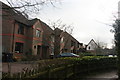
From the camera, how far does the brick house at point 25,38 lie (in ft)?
87.3

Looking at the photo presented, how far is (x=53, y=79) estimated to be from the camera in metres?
8.95

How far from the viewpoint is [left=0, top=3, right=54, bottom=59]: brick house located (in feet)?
87.3

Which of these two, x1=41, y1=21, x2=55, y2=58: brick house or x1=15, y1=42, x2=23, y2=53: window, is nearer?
x1=15, y1=42, x2=23, y2=53: window

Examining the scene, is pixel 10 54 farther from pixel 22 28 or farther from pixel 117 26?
pixel 117 26

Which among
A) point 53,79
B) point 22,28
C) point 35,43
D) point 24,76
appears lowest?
point 53,79

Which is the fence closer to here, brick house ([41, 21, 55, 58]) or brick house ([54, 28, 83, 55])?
brick house ([54, 28, 83, 55])

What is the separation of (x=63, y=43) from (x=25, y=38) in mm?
16643

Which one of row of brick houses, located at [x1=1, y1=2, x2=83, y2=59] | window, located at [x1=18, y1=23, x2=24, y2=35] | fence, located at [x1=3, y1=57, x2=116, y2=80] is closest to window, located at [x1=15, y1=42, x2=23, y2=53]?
row of brick houses, located at [x1=1, y1=2, x2=83, y2=59]

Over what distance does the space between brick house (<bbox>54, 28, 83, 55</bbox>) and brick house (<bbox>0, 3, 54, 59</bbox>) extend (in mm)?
1911

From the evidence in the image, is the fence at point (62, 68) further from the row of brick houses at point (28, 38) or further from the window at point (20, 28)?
the window at point (20, 28)

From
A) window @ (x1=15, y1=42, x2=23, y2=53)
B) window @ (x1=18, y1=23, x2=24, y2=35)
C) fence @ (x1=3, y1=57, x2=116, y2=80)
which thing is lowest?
fence @ (x1=3, y1=57, x2=116, y2=80)

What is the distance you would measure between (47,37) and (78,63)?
959 inches

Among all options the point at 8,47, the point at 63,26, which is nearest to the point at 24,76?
the point at 8,47

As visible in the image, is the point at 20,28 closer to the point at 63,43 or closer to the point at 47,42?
the point at 47,42
